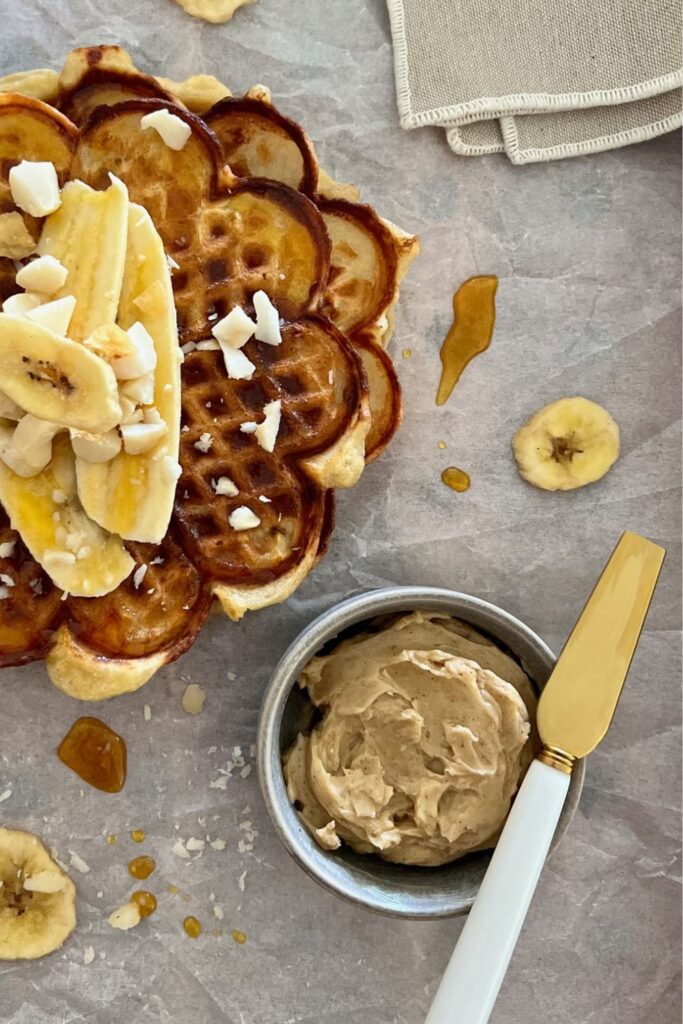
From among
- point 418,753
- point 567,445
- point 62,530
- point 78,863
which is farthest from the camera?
point 567,445

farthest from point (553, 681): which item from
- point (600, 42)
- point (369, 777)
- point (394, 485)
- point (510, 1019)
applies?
point (600, 42)

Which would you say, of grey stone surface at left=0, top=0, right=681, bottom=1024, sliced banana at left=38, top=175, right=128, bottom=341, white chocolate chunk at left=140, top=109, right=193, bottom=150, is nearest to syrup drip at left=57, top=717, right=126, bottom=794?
grey stone surface at left=0, top=0, right=681, bottom=1024

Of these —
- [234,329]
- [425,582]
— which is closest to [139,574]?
[234,329]

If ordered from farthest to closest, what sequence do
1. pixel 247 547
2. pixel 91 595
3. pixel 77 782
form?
pixel 77 782, pixel 247 547, pixel 91 595

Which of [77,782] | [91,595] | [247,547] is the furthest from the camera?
[77,782]

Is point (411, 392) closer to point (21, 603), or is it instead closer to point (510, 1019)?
point (21, 603)

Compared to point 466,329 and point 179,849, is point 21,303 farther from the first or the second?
point 179,849

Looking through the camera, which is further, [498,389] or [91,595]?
[498,389]
